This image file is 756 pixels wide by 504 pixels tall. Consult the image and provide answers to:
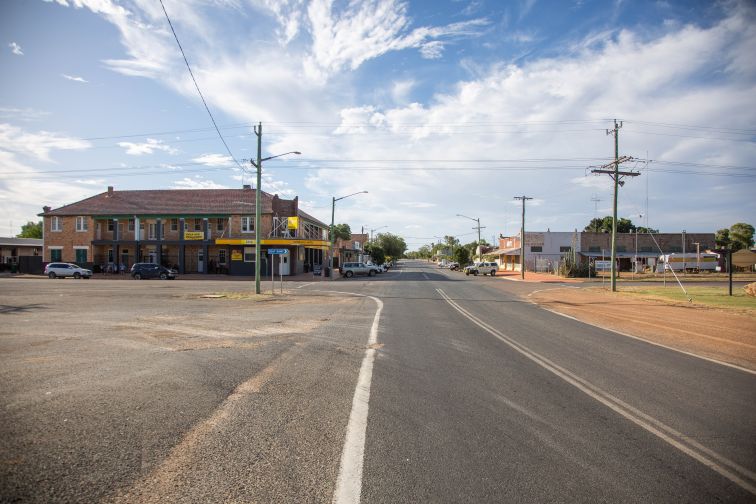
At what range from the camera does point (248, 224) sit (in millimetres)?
46375

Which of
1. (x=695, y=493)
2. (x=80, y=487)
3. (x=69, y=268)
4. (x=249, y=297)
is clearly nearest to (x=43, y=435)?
(x=80, y=487)

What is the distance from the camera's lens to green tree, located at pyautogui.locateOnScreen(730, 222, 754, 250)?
96.9 meters

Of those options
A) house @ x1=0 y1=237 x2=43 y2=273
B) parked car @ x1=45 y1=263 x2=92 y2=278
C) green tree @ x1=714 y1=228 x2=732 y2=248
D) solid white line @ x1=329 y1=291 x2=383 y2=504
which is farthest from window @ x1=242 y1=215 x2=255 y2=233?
green tree @ x1=714 y1=228 x2=732 y2=248

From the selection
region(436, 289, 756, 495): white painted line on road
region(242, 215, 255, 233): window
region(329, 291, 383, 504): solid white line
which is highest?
region(242, 215, 255, 233): window

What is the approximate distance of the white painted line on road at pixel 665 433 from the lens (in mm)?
3617

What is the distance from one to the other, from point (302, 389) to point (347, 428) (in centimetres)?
159

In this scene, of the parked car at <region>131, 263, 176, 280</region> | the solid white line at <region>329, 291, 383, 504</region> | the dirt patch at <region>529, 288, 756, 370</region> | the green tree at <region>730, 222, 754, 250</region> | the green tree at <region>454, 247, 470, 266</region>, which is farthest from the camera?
the green tree at <region>730, 222, 754, 250</region>

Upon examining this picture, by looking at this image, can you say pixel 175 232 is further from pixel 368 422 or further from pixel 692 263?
pixel 692 263

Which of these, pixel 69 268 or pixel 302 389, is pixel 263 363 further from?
pixel 69 268

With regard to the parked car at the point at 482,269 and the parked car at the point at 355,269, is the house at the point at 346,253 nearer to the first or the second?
the parked car at the point at 355,269

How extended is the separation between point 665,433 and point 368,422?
324 centimetres

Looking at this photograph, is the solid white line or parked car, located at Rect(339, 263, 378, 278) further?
parked car, located at Rect(339, 263, 378, 278)

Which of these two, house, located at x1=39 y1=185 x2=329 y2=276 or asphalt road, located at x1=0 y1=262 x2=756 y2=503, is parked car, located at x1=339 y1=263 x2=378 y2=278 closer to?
house, located at x1=39 y1=185 x2=329 y2=276

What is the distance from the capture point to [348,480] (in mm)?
3367
